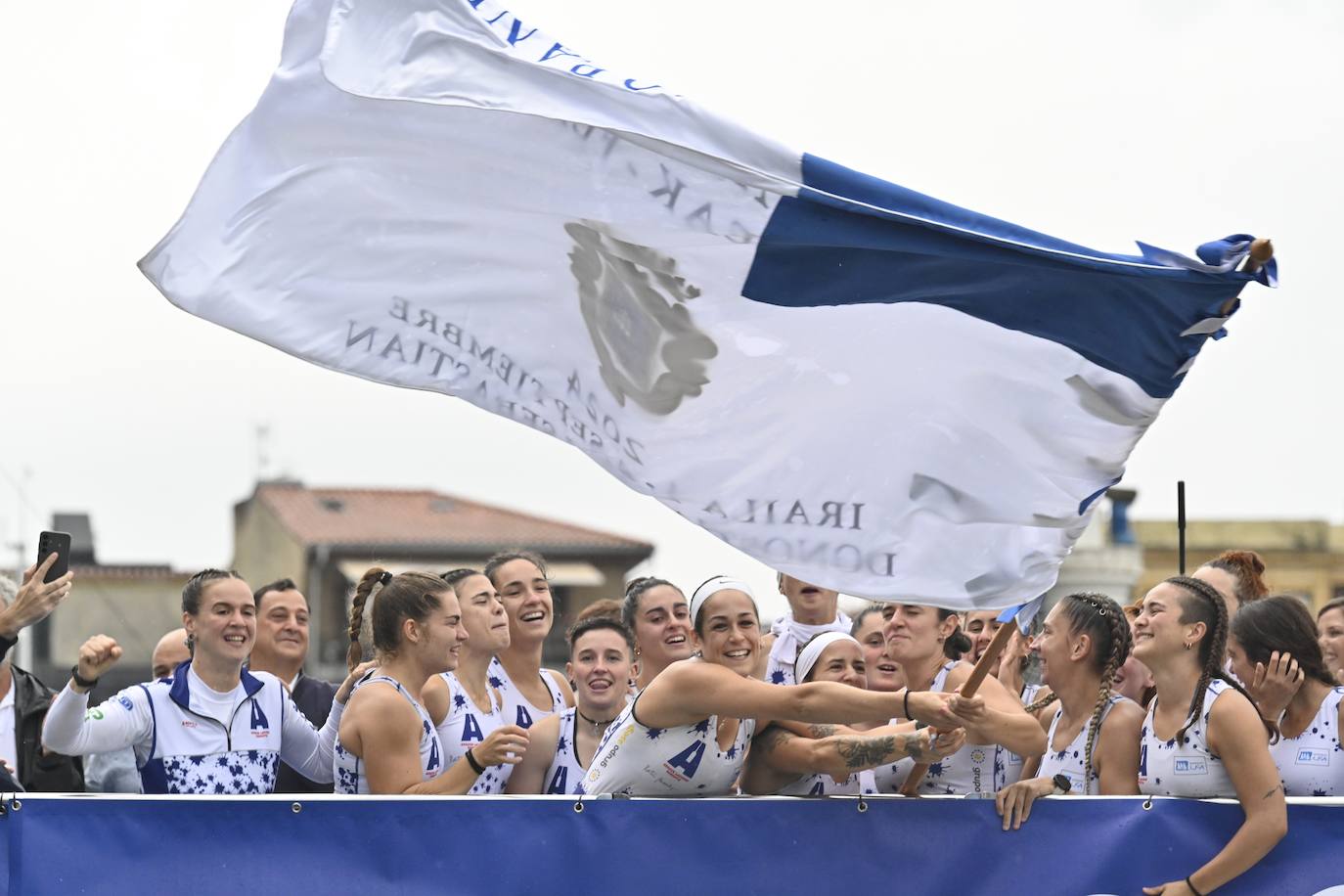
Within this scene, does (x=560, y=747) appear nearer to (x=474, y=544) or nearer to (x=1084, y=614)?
(x=1084, y=614)

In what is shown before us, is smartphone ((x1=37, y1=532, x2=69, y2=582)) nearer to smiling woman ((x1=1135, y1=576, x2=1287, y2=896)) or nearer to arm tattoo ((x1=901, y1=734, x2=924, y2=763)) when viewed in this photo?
arm tattoo ((x1=901, y1=734, x2=924, y2=763))

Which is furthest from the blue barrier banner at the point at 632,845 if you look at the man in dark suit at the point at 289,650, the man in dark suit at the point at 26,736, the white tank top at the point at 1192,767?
the man in dark suit at the point at 289,650

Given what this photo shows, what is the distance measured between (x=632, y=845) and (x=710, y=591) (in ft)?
2.77

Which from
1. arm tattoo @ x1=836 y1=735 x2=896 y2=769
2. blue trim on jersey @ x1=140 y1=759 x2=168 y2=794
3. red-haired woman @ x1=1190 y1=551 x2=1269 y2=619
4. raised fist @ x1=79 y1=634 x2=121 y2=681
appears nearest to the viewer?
arm tattoo @ x1=836 y1=735 x2=896 y2=769

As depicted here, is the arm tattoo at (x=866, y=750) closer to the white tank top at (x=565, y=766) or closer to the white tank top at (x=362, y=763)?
the white tank top at (x=565, y=766)

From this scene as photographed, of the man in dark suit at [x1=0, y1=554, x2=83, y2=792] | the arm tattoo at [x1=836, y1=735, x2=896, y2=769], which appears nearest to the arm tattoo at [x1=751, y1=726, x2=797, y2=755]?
the arm tattoo at [x1=836, y1=735, x2=896, y2=769]

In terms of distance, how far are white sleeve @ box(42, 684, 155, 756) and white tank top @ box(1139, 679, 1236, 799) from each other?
3349 millimetres

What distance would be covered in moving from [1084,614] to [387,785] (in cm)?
240

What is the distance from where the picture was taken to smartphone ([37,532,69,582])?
249 inches

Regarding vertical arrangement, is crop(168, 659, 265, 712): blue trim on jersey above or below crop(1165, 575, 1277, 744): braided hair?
below

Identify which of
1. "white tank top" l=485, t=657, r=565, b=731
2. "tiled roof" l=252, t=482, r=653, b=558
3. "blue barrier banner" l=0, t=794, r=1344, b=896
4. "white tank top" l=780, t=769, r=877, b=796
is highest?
"tiled roof" l=252, t=482, r=653, b=558

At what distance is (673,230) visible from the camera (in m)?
6.00

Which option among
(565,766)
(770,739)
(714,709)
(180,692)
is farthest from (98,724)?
(770,739)

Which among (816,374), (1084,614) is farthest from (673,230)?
(1084,614)
